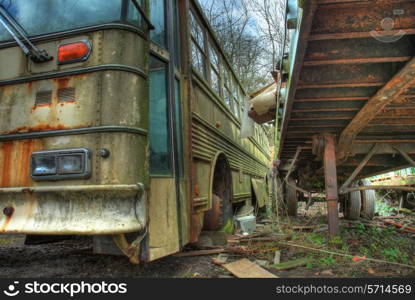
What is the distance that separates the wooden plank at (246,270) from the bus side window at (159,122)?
1.13 m

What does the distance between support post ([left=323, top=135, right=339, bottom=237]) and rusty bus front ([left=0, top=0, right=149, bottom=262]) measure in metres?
3.04

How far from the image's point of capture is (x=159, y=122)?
2842mm

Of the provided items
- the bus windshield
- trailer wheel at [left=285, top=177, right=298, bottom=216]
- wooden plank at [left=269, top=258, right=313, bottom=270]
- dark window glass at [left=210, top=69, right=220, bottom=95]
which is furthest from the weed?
the bus windshield

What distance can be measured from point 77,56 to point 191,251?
239 centimetres

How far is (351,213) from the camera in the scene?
6.62 metres

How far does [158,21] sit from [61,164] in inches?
63.9

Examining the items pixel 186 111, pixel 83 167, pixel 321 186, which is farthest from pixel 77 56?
pixel 321 186

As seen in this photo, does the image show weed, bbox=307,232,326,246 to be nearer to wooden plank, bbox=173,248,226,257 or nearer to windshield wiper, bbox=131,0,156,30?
wooden plank, bbox=173,248,226,257

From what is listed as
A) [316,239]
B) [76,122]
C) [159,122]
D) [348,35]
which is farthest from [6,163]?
[316,239]

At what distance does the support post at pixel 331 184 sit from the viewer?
14.8 feet

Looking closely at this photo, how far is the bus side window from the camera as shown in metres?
2.73

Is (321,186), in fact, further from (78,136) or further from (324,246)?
(78,136)

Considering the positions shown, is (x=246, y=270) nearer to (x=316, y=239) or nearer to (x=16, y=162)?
(x=316, y=239)

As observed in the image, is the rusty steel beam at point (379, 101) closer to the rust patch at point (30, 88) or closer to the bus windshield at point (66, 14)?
the bus windshield at point (66, 14)
